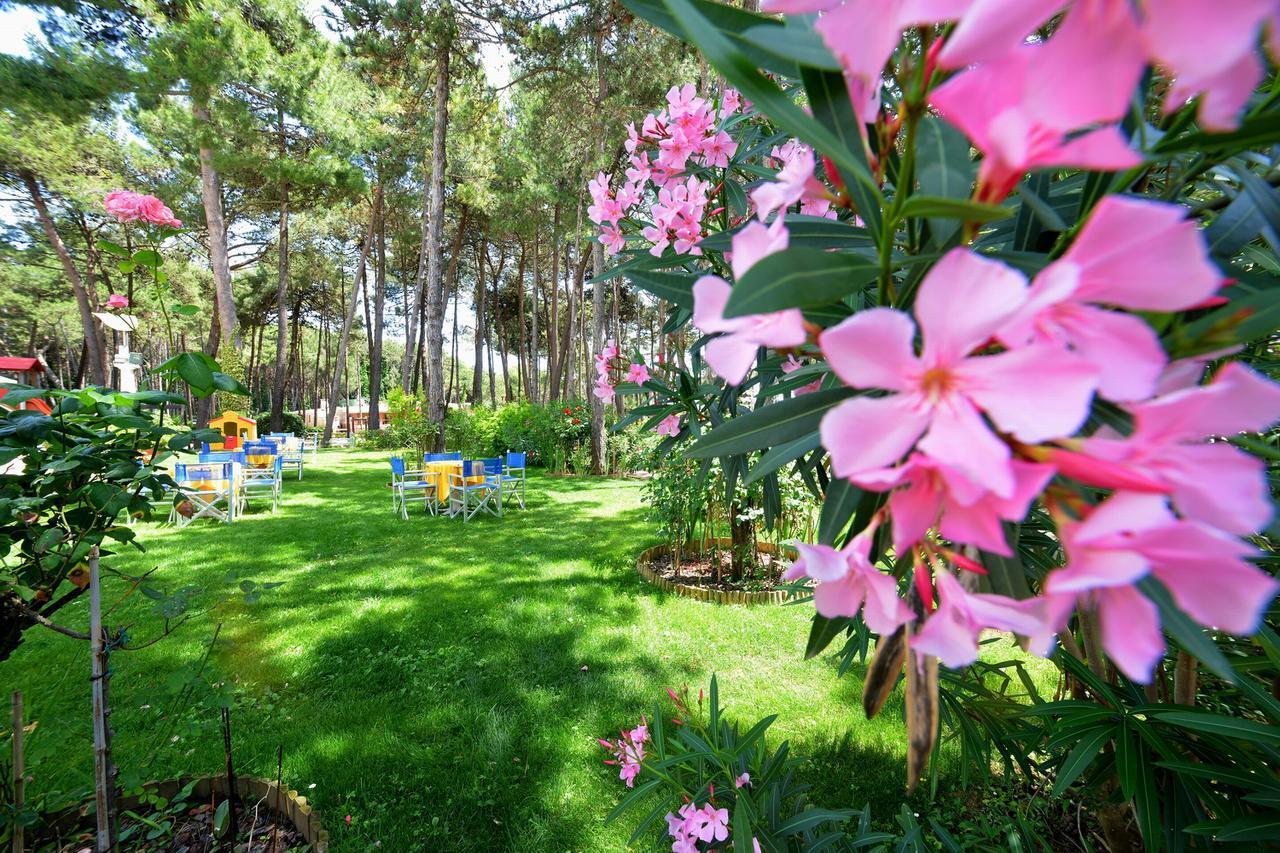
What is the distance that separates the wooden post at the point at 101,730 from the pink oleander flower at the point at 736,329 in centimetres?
170

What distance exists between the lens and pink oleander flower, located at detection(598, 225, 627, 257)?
162 cm

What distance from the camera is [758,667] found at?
3.48 metres

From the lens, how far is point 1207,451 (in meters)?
0.26

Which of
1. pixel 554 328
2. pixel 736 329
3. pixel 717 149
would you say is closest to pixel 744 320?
pixel 736 329

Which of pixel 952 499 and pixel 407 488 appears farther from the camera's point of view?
pixel 407 488

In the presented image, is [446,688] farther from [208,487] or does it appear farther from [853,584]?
[208,487]

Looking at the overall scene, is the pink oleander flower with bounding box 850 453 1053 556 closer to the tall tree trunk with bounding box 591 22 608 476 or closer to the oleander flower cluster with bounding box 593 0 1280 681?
the oleander flower cluster with bounding box 593 0 1280 681

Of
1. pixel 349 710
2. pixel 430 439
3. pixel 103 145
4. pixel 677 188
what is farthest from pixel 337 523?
pixel 103 145

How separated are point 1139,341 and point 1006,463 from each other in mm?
88

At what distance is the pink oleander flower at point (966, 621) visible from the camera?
1.01ft

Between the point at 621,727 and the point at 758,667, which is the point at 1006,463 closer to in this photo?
the point at 621,727

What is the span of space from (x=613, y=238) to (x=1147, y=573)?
152 cm

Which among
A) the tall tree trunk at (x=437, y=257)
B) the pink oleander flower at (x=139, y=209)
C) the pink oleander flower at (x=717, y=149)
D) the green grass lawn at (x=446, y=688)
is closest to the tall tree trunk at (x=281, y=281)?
the tall tree trunk at (x=437, y=257)

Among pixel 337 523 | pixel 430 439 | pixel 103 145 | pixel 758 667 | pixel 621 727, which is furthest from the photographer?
pixel 103 145
